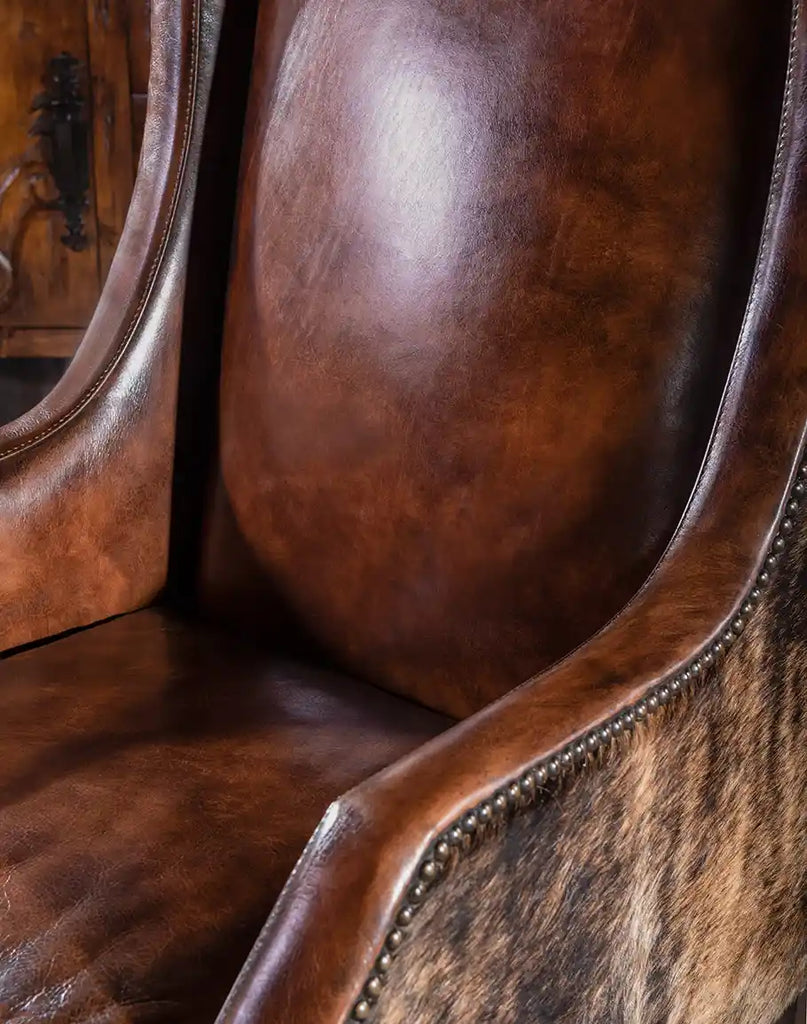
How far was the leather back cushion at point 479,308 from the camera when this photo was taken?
705 mm

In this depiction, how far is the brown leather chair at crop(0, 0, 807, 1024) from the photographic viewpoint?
51 cm

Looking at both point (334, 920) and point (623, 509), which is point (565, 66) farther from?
point (334, 920)

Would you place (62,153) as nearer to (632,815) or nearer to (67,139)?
(67,139)

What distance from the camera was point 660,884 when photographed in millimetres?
586

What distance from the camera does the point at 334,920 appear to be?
0.43 metres

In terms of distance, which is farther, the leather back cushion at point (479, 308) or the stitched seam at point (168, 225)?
the stitched seam at point (168, 225)

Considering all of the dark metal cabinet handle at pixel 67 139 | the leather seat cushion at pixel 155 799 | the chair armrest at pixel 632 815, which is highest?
the dark metal cabinet handle at pixel 67 139

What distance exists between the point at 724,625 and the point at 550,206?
310 millimetres

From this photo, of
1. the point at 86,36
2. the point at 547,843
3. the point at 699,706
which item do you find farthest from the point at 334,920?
the point at 86,36

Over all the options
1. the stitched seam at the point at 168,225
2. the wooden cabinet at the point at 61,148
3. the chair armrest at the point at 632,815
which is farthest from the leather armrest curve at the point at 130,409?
the wooden cabinet at the point at 61,148

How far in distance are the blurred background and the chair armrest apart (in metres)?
1.91

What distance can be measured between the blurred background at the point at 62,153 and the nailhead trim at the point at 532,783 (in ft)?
6.64

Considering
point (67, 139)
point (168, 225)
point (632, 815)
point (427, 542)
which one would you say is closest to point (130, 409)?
point (168, 225)

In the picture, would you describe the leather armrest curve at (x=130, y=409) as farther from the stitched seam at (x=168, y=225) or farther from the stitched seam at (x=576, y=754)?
the stitched seam at (x=576, y=754)
